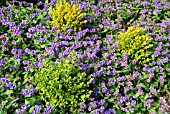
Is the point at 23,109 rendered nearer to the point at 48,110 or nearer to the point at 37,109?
the point at 37,109

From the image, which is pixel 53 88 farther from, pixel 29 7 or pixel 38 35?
pixel 29 7

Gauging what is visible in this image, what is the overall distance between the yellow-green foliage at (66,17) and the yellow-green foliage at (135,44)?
2.09ft

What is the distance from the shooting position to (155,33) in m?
4.98

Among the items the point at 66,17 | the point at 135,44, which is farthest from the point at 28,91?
the point at 135,44

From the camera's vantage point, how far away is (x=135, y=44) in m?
4.50

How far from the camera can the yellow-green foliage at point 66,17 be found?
15.4ft

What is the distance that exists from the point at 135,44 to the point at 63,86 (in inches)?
48.6

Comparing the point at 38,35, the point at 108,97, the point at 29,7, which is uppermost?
the point at 29,7

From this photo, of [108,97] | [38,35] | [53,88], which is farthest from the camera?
[38,35]

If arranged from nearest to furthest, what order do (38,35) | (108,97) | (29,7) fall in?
(108,97)
(38,35)
(29,7)

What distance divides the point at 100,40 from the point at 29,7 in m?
1.26

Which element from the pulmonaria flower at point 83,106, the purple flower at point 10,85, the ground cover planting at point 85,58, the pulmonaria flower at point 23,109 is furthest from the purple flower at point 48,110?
the purple flower at point 10,85

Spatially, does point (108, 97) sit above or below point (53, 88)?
below

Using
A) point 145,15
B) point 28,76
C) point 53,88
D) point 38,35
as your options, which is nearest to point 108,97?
point 53,88
